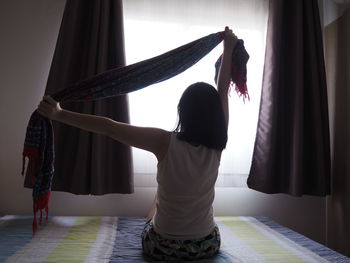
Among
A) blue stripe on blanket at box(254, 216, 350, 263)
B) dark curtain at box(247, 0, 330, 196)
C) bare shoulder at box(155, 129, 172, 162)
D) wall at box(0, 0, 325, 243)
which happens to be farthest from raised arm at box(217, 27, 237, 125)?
wall at box(0, 0, 325, 243)

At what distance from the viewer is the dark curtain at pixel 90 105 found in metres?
2.09

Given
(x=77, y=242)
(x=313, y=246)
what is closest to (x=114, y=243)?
(x=77, y=242)

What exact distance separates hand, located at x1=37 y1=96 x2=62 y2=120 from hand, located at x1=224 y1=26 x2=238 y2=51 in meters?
0.99

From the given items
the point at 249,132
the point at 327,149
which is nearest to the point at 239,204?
the point at 249,132

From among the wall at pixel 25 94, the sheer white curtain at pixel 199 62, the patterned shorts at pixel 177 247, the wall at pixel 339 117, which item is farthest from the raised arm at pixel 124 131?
the wall at pixel 339 117

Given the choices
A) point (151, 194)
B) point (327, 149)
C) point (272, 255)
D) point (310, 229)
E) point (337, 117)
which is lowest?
point (310, 229)

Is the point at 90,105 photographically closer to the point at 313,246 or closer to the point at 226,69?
the point at 226,69

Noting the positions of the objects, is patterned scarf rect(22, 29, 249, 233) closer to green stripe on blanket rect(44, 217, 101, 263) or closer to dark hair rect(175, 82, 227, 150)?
green stripe on blanket rect(44, 217, 101, 263)

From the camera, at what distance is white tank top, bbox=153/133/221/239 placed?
135 cm

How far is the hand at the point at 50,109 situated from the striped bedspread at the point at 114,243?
0.66 m

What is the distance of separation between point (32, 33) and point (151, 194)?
4.93 feet

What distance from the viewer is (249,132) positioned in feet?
7.86

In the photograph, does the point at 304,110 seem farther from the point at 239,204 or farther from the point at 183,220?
the point at 183,220

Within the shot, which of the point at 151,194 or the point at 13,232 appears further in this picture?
the point at 151,194
